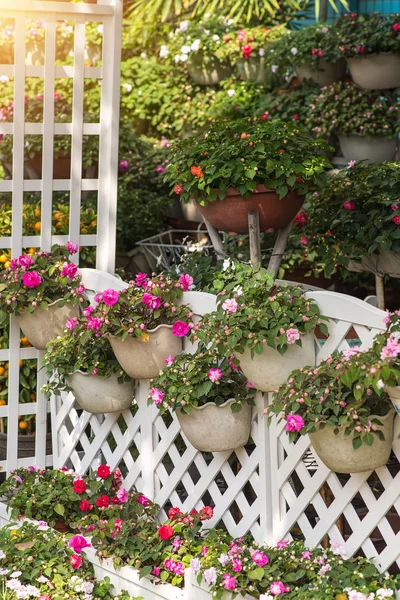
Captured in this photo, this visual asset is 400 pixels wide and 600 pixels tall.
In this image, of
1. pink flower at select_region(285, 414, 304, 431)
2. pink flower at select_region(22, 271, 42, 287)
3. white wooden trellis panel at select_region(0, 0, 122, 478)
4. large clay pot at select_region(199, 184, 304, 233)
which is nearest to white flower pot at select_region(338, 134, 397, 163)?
white wooden trellis panel at select_region(0, 0, 122, 478)

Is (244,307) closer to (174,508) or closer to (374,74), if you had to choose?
(174,508)

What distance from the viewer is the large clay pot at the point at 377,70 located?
21.4 ft

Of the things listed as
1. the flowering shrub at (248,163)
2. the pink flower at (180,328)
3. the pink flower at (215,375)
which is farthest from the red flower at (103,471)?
the flowering shrub at (248,163)

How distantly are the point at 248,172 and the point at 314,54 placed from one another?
11.7 feet

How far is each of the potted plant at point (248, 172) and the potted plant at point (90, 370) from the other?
1.99 ft

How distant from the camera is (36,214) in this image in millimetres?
4789

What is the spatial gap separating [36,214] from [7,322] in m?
0.73

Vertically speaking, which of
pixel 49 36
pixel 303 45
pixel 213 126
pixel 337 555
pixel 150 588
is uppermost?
pixel 303 45

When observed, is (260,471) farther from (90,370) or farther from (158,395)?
(90,370)

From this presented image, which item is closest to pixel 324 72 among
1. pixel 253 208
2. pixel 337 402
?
pixel 253 208

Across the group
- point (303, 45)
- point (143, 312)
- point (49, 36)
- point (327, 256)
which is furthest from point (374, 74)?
point (143, 312)

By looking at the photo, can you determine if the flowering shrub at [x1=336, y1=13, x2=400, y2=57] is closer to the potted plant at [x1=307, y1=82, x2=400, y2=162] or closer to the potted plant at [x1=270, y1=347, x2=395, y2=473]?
the potted plant at [x1=307, y1=82, x2=400, y2=162]

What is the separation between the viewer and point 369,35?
662 cm

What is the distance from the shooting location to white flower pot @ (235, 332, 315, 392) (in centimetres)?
314
